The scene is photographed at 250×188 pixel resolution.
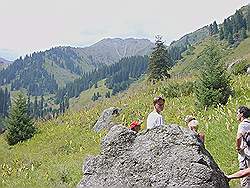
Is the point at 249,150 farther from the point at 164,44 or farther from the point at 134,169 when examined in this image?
the point at 164,44

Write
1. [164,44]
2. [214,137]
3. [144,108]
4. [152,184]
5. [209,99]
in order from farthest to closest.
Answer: [164,44], [144,108], [209,99], [214,137], [152,184]

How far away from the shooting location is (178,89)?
25.2 meters

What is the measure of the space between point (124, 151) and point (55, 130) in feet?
56.3

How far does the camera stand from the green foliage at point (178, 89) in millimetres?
24609

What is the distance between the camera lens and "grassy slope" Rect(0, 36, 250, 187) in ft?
47.1

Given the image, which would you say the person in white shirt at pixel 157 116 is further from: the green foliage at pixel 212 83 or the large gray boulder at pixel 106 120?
the large gray boulder at pixel 106 120

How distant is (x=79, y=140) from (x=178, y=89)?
650 centimetres

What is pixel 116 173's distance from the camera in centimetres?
916

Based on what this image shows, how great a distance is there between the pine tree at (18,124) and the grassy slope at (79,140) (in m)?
0.57

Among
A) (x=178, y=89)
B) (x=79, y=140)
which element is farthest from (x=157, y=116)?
(x=178, y=89)

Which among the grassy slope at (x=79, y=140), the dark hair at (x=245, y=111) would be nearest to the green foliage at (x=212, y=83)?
the grassy slope at (x=79, y=140)

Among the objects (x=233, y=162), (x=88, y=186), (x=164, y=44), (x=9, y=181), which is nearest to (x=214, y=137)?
(x=233, y=162)

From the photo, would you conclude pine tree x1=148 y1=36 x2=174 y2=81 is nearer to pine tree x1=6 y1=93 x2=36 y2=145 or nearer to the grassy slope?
the grassy slope

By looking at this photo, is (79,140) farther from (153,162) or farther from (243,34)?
(243,34)
